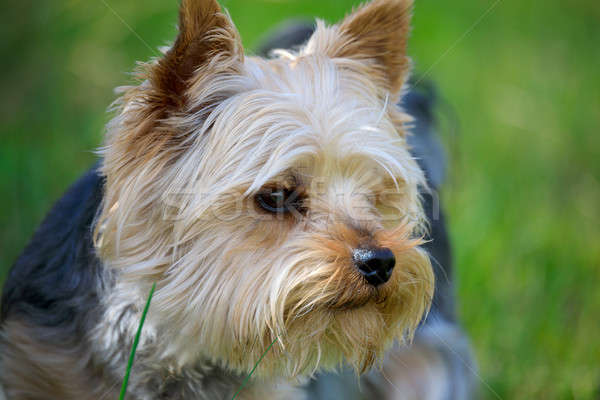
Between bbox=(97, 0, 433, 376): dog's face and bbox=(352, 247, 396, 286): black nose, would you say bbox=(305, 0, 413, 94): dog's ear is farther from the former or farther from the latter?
bbox=(352, 247, 396, 286): black nose

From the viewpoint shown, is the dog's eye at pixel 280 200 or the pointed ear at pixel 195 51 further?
the dog's eye at pixel 280 200

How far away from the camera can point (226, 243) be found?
215 cm

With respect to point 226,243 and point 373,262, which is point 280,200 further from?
point 373,262

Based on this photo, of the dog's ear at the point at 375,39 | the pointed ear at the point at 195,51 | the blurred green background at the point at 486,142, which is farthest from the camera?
the blurred green background at the point at 486,142

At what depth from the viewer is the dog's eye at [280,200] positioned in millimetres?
2180

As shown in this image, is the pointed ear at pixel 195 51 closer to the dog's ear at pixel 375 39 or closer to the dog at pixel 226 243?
the dog at pixel 226 243

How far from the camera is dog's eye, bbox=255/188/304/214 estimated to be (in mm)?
2180

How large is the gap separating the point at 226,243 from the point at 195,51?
601 mm

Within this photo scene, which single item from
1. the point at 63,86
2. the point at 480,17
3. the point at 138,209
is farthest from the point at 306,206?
the point at 480,17

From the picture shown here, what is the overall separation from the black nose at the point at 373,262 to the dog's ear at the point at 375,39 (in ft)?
2.72

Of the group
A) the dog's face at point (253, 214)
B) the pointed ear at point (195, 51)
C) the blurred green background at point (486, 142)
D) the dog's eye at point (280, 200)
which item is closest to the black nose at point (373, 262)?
the dog's face at point (253, 214)

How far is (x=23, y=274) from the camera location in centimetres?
250

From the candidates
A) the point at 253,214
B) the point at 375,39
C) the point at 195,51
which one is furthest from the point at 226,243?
the point at 375,39

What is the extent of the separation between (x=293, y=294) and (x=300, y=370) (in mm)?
398
